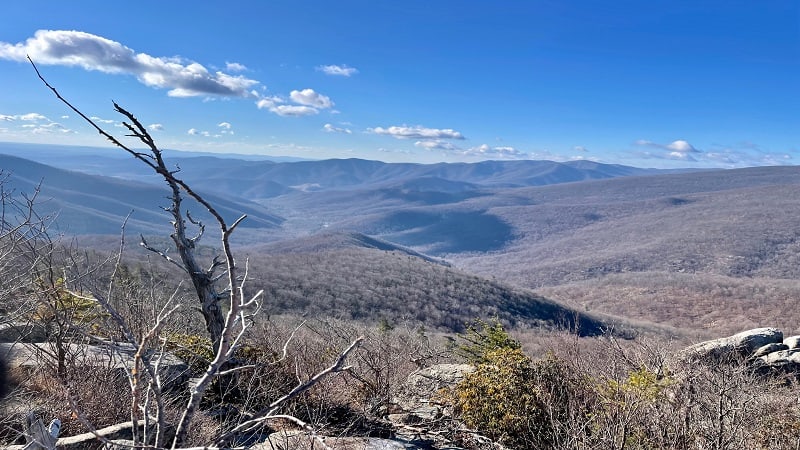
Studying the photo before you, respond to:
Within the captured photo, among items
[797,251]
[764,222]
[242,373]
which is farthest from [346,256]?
[764,222]

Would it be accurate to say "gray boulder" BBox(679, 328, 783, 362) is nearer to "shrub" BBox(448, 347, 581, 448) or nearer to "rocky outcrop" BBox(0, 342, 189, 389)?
"shrub" BBox(448, 347, 581, 448)

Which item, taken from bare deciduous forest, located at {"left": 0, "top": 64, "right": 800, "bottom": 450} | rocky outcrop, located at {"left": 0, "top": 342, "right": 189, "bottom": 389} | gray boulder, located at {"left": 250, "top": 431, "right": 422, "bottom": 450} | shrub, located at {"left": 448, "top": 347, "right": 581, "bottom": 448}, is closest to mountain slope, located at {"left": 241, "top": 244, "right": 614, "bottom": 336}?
bare deciduous forest, located at {"left": 0, "top": 64, "right": 800, "bottom": 450}

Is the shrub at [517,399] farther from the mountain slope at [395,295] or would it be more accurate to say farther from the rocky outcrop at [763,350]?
the mountain slope at [395,295]

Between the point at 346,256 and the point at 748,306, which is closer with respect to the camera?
the point at 748,306

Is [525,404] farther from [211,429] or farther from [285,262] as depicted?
[285,262]

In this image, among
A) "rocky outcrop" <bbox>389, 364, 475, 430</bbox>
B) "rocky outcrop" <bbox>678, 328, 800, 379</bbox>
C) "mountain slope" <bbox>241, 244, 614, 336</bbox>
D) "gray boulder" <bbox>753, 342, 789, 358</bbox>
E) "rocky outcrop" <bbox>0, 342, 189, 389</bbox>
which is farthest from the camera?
"mountain slope" <bbox>241, 244, 614, 336</bbox>

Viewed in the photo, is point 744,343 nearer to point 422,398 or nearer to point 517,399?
point 517,399

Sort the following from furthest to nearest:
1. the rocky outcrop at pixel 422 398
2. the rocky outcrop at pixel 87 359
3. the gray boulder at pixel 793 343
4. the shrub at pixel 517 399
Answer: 1. the gray boulder at pixel 793 343
2. the rocky outcrop at pixel 422 398
3. the shrub at pixel 517 399
4. the rocky outcrop at pixel 87 359

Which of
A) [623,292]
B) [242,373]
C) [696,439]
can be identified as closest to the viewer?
[696,439]

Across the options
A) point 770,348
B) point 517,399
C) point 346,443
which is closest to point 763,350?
point 770,348

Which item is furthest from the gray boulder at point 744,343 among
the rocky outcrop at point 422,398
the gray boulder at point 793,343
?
the rocky outcrop at point 422,398

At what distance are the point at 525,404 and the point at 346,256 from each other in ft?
354

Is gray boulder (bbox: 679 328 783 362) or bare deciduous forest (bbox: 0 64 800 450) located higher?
bare deciduous forest (bbox: 0 64 800 450)

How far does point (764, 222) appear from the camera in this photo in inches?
7047
